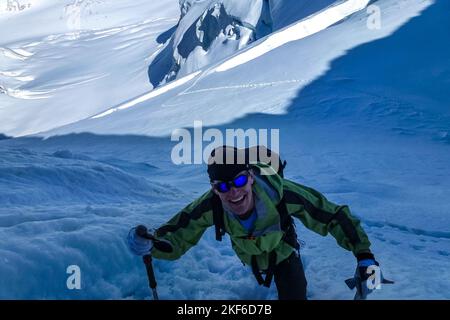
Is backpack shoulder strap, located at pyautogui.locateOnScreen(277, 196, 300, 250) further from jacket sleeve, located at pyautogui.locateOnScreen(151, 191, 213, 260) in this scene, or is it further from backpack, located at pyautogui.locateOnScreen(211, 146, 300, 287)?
jacket sleeve, located at pyautogui.locateOnScreen(151, 191, 213, 260)

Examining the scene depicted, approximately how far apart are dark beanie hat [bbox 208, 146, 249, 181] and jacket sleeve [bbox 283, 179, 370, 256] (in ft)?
0.90

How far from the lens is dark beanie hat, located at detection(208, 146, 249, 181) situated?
96.6 inches

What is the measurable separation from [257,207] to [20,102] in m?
39.7

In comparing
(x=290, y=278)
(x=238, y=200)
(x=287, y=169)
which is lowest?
(x=290, y=278)

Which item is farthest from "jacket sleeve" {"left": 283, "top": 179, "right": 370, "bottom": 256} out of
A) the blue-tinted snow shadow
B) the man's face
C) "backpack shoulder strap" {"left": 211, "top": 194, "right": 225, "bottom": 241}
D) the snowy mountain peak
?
the snowy mountain peak

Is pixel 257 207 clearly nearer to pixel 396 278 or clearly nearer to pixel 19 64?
pixel 396 278

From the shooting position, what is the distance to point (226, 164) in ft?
8.19

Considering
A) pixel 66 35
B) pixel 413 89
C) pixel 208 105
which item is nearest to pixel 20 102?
pixel 66 35

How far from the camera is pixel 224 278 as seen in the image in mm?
3701

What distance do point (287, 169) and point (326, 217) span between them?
462 centimetres

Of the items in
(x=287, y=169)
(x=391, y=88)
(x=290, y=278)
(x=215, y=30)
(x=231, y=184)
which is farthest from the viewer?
(x=215, y=30)

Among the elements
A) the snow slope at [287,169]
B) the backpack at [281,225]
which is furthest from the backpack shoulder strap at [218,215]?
the snow slope at [287,169]

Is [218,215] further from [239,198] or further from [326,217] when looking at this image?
[326,217]

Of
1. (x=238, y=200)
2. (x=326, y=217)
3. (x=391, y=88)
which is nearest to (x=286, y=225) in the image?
(x=326, y=217)
